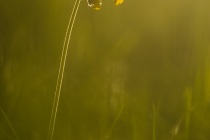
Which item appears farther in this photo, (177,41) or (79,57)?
(177,41)

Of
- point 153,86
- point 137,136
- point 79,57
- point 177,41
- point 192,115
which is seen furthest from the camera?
point 177,41

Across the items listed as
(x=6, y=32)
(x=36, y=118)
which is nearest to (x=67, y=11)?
(x=6, y=32)

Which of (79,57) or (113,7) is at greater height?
(113,7)

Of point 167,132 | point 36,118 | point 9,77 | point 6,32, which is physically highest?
point 6,32

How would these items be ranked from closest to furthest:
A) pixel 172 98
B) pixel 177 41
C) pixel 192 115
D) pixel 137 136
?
pixel 137 136
pixel 192 115
pixel 172 98
pixel 177 41

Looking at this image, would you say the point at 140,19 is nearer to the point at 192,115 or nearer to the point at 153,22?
the point at 153,22

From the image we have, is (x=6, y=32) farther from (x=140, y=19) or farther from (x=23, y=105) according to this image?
(x=140, y=19)
